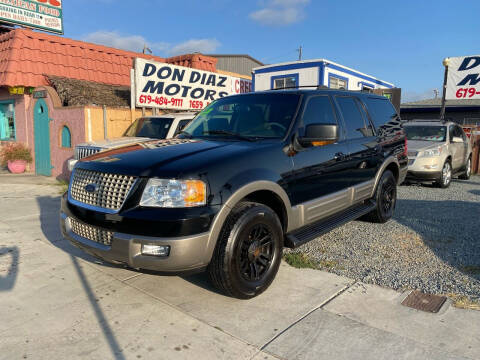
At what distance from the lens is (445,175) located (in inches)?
360

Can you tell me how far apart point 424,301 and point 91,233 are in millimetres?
3028

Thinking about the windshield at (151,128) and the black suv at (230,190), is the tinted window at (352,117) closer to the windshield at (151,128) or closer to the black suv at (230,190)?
the black suv at (230,190)

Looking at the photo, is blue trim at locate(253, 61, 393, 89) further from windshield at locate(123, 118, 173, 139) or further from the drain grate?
the drain grate

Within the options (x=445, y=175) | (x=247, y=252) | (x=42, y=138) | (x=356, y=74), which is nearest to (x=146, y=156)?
(x=247, y=252)

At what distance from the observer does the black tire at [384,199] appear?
545cm

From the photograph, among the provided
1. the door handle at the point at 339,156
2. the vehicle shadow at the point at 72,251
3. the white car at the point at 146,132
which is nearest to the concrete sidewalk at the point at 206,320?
the vehicle shadow at the point at 72,251

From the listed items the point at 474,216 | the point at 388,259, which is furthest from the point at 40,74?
the point at 474,216

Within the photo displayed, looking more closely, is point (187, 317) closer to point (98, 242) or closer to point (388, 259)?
point (98, 242)

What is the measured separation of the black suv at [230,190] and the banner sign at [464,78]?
12241 mm

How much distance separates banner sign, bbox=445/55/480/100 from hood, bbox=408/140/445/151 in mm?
6777

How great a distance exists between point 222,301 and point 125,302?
88 centimetres

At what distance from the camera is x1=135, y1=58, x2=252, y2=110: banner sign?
34.4 ft

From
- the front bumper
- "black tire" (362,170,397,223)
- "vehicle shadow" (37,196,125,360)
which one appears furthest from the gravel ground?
"vehicle shadow" (37,196,125,360)

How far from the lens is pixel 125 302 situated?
331 cm
